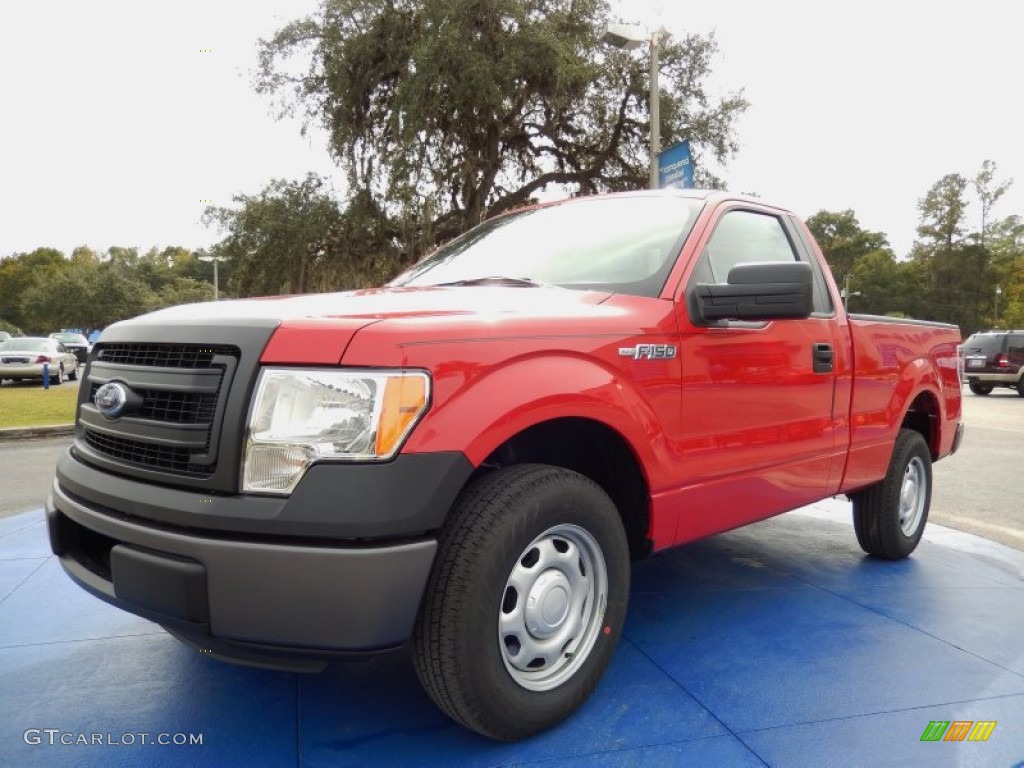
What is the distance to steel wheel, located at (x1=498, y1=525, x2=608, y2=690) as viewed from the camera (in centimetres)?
228

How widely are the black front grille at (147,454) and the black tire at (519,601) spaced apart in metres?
0.71

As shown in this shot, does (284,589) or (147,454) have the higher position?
(147,454)

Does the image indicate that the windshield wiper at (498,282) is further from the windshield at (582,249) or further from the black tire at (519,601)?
the black tire at (519,601)

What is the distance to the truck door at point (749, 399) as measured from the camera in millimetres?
2797

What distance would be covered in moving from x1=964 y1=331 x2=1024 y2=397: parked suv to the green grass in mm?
20567

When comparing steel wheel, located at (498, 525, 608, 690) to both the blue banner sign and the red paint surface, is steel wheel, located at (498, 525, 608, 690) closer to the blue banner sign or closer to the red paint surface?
the red paint surface

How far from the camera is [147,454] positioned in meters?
2.17

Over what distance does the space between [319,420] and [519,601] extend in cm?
83

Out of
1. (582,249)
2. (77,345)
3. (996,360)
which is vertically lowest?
(77,345)

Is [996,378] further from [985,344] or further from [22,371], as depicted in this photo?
[22,371]

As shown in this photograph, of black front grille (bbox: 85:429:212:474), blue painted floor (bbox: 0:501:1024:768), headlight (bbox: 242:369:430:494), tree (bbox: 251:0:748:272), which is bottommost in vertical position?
blue painted floor (bbox: 0:501:1024:768)

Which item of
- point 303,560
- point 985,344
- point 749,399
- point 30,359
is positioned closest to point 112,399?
point 303,560

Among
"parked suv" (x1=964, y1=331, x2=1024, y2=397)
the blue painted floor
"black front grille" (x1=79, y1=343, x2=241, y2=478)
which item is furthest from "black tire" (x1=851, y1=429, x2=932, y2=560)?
"parked suv" (x1=964, y1=331, x2=1024, y2=397)

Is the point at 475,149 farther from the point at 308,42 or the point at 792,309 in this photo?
the point at 792,309
